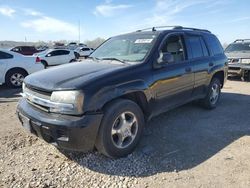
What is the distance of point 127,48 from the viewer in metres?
4.72

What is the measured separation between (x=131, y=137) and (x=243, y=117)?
3.10 m

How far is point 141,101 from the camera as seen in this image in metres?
4.03

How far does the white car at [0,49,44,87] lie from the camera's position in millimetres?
9180

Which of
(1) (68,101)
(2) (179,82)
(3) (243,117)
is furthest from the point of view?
(3) (243,117)

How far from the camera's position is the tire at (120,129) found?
3422 millimetres

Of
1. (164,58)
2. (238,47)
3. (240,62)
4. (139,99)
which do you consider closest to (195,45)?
(164,58)

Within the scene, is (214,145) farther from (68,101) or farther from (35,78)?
(35,78)

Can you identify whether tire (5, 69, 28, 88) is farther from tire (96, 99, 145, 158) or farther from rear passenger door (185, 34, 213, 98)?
tire (96, 99, 145, 158)

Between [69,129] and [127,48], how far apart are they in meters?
2.12

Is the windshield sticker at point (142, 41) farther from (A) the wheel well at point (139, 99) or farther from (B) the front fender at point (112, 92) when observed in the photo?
(A) the wheel well at point (139, 99)

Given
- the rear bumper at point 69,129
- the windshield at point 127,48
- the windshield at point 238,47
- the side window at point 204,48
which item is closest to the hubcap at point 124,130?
the rear bumper at point 69,129

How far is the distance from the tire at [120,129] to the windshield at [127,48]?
2.97 feet

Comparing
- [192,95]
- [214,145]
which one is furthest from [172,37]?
[214,145]

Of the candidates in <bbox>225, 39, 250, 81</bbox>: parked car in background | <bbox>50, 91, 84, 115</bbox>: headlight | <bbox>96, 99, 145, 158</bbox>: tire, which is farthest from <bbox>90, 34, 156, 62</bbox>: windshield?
<bbox>225, 39, 250, 81</bbox>: parked car in background
